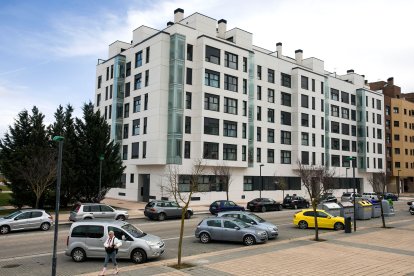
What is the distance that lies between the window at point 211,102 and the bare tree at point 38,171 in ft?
64.5

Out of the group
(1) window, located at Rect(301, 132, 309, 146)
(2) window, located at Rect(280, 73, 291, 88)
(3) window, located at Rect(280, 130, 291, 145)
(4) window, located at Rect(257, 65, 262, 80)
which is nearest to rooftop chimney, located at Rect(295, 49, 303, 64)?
(2) window, located at Rect(280, 73, 291, 88)

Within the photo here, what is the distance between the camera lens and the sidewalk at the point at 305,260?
13.4m

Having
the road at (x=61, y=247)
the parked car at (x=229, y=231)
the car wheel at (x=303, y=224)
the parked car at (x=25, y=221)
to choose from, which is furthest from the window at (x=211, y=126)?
the parked car at (x=229, y=231)

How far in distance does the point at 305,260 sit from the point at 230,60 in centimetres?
3644

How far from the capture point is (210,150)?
148ft

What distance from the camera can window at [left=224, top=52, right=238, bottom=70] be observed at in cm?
4778

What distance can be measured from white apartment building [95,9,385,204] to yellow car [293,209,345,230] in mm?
19277

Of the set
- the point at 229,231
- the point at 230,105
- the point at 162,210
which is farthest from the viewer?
the point at 230,105

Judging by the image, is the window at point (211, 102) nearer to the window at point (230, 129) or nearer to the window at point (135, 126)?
the window at point (230, 129)

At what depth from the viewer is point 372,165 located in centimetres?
7106

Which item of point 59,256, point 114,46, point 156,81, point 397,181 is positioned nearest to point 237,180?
point 156,81

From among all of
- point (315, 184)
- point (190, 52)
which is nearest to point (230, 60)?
point (190, 52)

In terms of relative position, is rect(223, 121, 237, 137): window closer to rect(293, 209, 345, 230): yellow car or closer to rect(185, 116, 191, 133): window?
rect(185, 116, 191, 133): window

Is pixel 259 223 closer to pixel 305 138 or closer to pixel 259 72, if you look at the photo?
pixel 259 72
